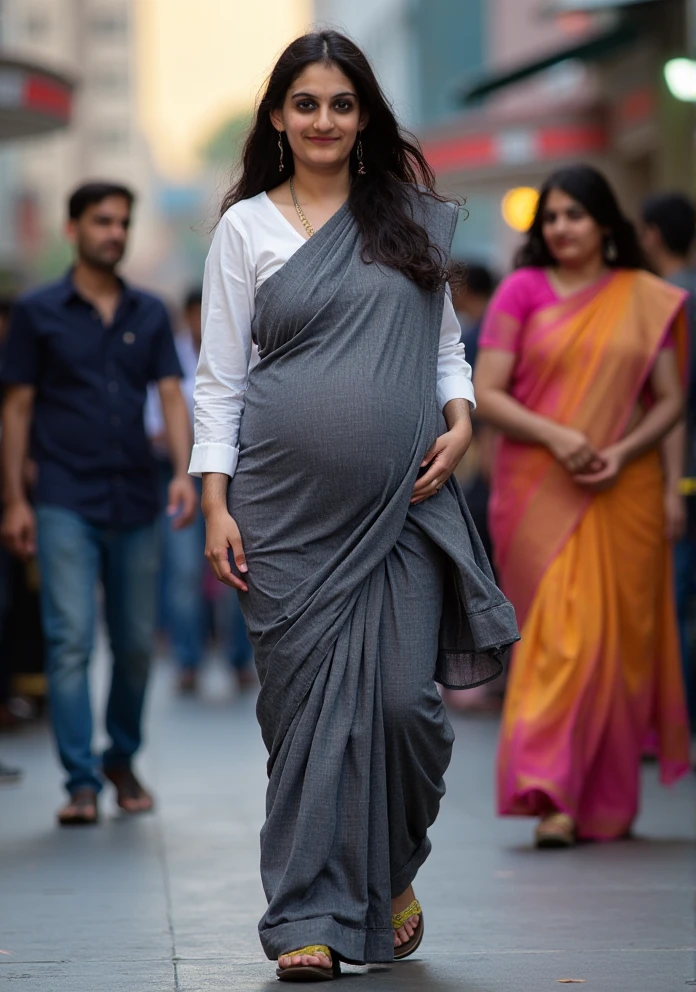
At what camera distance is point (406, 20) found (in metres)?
39.3

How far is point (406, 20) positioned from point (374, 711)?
36.3 meters

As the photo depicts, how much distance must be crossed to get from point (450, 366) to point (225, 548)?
0.71m

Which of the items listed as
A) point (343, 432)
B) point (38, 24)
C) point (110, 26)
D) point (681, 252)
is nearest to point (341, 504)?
point (343, 432)

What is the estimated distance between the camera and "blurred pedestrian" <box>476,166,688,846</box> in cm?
638

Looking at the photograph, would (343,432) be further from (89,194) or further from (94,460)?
(89,194)

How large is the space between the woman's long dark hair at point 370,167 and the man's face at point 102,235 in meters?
2.31

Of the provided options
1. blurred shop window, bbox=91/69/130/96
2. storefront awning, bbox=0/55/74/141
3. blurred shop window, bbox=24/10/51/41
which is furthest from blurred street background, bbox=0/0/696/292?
blurred shop window, bbox=91/69/130/96

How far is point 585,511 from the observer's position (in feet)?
21.2

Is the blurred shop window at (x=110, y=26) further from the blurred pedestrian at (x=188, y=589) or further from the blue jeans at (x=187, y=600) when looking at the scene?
the blue jeans at (x=187, y=600)

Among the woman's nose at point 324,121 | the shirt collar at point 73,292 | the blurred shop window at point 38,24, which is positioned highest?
the blurred shop window at point 38,24

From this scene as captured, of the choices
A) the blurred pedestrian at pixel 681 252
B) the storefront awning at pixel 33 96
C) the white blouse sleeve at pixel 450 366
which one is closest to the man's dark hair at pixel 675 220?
the blurred pedestrian at pixel 681 252

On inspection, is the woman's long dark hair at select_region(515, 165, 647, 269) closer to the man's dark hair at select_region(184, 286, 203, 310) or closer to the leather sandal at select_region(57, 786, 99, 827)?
the leather sandal at select_region(57, 786, 99, 827)

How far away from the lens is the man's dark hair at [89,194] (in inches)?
281

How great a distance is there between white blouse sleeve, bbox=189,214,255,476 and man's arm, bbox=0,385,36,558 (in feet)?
8.00
